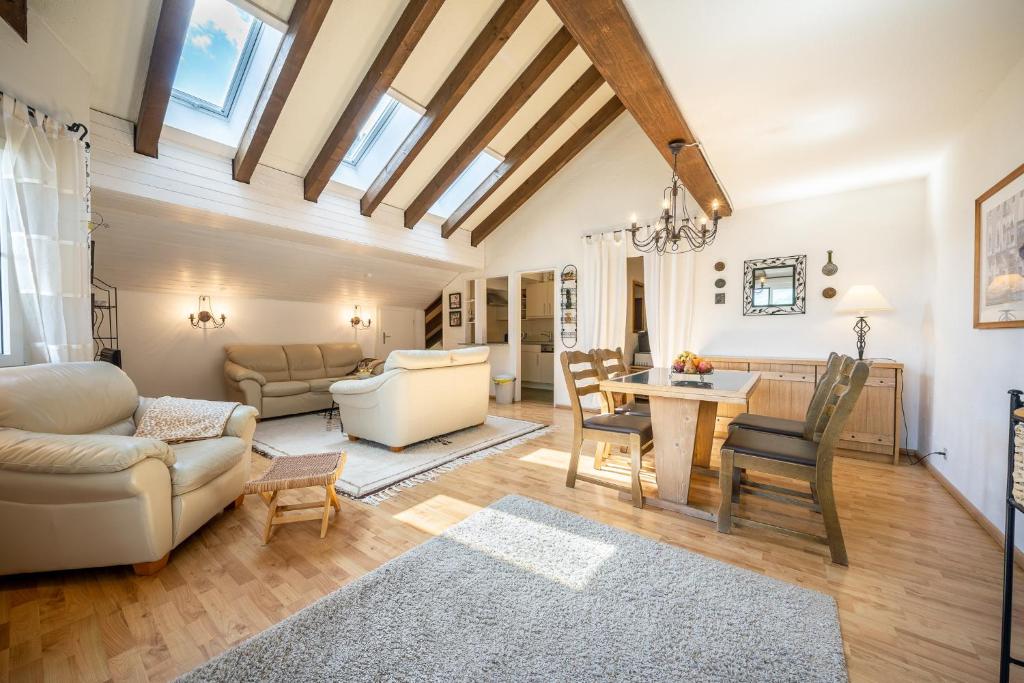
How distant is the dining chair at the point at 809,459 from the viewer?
1855 millimetres

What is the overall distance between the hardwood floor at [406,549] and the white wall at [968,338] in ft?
1.19

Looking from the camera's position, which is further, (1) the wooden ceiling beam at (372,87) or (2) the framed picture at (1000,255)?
(1) the wooden ceiling beam at (372,87)

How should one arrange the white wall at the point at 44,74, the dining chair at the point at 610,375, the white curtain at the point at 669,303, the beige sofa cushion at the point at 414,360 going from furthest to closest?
the white curtain at the point at 669,303 → the beige sofa cushion at the point at 414,360 → the dining chair at the point at 610,375 → the white wall at the point at 44,74

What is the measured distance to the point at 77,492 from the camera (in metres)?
1.71

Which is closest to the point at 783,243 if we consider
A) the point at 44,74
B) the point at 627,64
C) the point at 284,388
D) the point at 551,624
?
the point at 627,64

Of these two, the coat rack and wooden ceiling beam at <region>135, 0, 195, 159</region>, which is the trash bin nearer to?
wooden ceiling beam at <region>135, 0, 195, 159</region>

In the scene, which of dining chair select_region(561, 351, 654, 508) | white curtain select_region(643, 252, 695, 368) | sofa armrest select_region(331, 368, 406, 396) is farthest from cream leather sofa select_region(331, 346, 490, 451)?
white curtain select_region(643, 252, 695, 368)

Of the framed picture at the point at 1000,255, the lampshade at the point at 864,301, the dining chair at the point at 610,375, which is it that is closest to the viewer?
the framed picture at the point at 1000,255

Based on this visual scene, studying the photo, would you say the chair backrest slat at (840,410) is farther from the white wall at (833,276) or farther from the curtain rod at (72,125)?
the curtain rod at (72,125)

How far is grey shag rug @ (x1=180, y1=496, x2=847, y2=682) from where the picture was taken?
1.31m

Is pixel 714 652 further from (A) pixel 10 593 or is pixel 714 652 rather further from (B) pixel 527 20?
(B) pixel 527 20

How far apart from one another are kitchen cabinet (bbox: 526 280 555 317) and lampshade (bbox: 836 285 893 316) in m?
4.61

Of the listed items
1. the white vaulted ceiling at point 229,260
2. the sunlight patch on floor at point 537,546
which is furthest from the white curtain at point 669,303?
the white vaulted ceiling at point 229,260

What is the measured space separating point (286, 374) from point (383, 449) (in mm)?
3027
